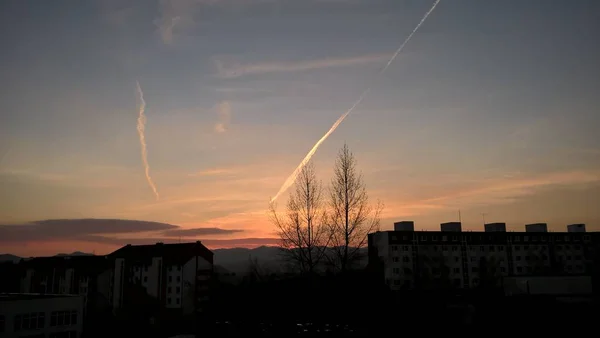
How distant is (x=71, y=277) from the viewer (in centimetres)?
7669

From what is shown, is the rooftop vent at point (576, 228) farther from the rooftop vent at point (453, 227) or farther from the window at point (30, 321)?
the window at point (30, 321)

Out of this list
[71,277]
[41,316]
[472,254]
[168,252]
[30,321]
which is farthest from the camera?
[71,277]

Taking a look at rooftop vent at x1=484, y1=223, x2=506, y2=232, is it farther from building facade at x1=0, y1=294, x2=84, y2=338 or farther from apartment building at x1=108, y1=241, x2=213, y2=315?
building facade at x1=0, y1=294, x2=84, y2=338

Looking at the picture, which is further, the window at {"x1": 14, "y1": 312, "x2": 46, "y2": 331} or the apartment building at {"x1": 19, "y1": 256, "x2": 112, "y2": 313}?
the apartment building at {"x1": 19, "y1": 256, "x2": 112, "y2": 313}

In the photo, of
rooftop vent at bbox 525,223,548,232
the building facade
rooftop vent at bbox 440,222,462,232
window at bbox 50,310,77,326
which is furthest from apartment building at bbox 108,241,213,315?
rooftop vent at bbox 525,223,548,232

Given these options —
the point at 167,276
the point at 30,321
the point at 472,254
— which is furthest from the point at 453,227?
the point at 30,321

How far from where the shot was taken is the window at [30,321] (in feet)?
131

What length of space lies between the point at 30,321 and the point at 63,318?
3.36 m

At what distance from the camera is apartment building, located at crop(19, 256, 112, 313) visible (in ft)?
242

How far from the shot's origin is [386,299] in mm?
42344

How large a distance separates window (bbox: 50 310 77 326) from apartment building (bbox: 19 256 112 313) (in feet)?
87.5

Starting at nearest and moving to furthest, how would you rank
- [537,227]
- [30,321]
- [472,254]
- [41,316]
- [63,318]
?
[30,321] < [41,316] < [63,318] < [472,254] < [537,227]

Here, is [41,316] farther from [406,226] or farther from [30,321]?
[406,226]

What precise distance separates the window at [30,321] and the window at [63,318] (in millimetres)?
1005
